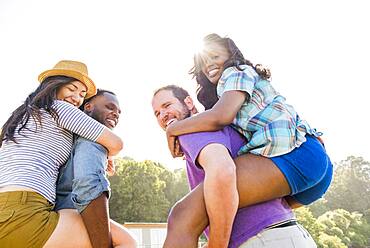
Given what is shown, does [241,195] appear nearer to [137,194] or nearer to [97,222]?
[97,222]

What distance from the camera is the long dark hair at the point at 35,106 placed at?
A: 2.19 meters

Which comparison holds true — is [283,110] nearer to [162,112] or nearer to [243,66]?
[243,66]

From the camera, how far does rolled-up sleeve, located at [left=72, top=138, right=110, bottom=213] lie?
1914mm

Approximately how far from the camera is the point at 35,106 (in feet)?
7.43

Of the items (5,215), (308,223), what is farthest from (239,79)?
(308,223)

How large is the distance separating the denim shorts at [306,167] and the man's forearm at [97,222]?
893mm

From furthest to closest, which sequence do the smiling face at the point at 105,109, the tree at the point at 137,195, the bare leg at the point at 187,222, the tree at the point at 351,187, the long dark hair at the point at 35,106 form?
the tree at the point at 351,187 < the tree at the point at 137,195 < the smiling face at the point at 105,109 < the long dark hair at the point at 35,106 < the bare leg at the point at 187,222

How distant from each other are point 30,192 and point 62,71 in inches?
35.8

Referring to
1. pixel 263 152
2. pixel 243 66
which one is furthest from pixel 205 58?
pixel 263 152

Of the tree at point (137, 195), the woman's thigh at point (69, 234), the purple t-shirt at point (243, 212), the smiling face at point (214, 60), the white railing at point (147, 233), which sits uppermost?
Result: the smiling face at point (214, 60)

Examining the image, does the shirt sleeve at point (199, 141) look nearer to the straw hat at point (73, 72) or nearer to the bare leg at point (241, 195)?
the bare leg at point (241, 195)

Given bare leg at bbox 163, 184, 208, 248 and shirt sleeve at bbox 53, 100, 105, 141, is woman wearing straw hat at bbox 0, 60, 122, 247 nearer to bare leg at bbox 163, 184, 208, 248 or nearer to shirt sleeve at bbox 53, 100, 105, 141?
shirt sleeve at bbox 53, 100, 105, 141

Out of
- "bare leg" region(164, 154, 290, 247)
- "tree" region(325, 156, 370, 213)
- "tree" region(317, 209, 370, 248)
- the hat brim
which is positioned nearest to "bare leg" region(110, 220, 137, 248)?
"bare leg" region(164, 154, 290, 247)

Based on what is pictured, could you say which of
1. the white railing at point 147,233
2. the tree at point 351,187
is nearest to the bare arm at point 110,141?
the white railing at point 147,233
